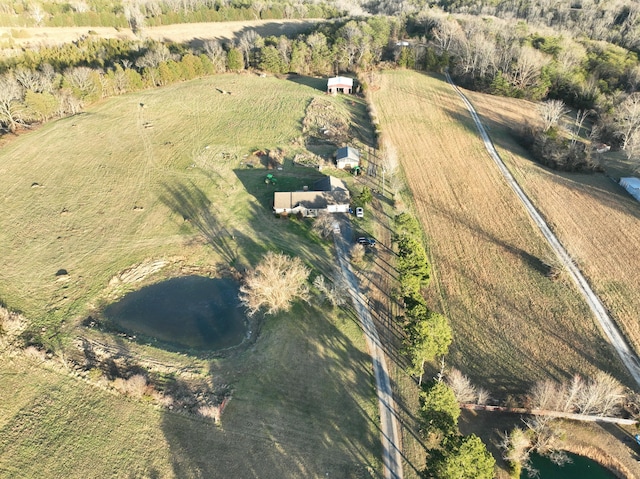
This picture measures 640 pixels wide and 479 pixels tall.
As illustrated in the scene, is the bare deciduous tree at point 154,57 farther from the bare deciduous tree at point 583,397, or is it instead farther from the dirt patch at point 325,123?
the bare deciduous tree at point 583,397

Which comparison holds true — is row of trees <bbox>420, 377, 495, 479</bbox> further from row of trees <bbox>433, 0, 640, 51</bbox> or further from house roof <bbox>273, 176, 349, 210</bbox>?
row of trees <bbox>433, 0, 640, 51</bbox>

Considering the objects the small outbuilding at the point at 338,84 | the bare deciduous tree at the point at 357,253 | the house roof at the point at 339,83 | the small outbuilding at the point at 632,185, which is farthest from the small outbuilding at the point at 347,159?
the small outbuilding at the point at 632,185

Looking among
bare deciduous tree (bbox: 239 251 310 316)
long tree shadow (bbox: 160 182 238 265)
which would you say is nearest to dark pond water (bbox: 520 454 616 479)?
bare deciduous tree (bbox: 239 251 310 316)

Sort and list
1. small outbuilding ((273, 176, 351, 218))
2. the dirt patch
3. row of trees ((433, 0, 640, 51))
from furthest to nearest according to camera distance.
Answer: row of trees ((433, 0, 640, 51)) → the dirt patch → small outbuilding ((273, 176, 351, 218))

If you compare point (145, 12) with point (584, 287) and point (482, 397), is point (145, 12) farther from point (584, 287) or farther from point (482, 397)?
point (482, 397)

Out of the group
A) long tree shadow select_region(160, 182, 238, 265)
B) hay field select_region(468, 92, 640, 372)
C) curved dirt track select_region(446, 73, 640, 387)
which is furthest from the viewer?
long tree shadow select_region(160, 182, 238, 265)

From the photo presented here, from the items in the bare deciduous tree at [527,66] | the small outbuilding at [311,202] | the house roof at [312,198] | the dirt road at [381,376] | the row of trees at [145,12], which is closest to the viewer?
the dirt road at [381,376]

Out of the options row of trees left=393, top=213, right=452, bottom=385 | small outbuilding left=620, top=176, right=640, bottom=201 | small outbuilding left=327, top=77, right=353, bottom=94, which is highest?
small outbuilding left=327, top=77, right=353, bottom=94

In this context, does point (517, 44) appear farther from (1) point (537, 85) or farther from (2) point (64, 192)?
(2) point (64, 192)
